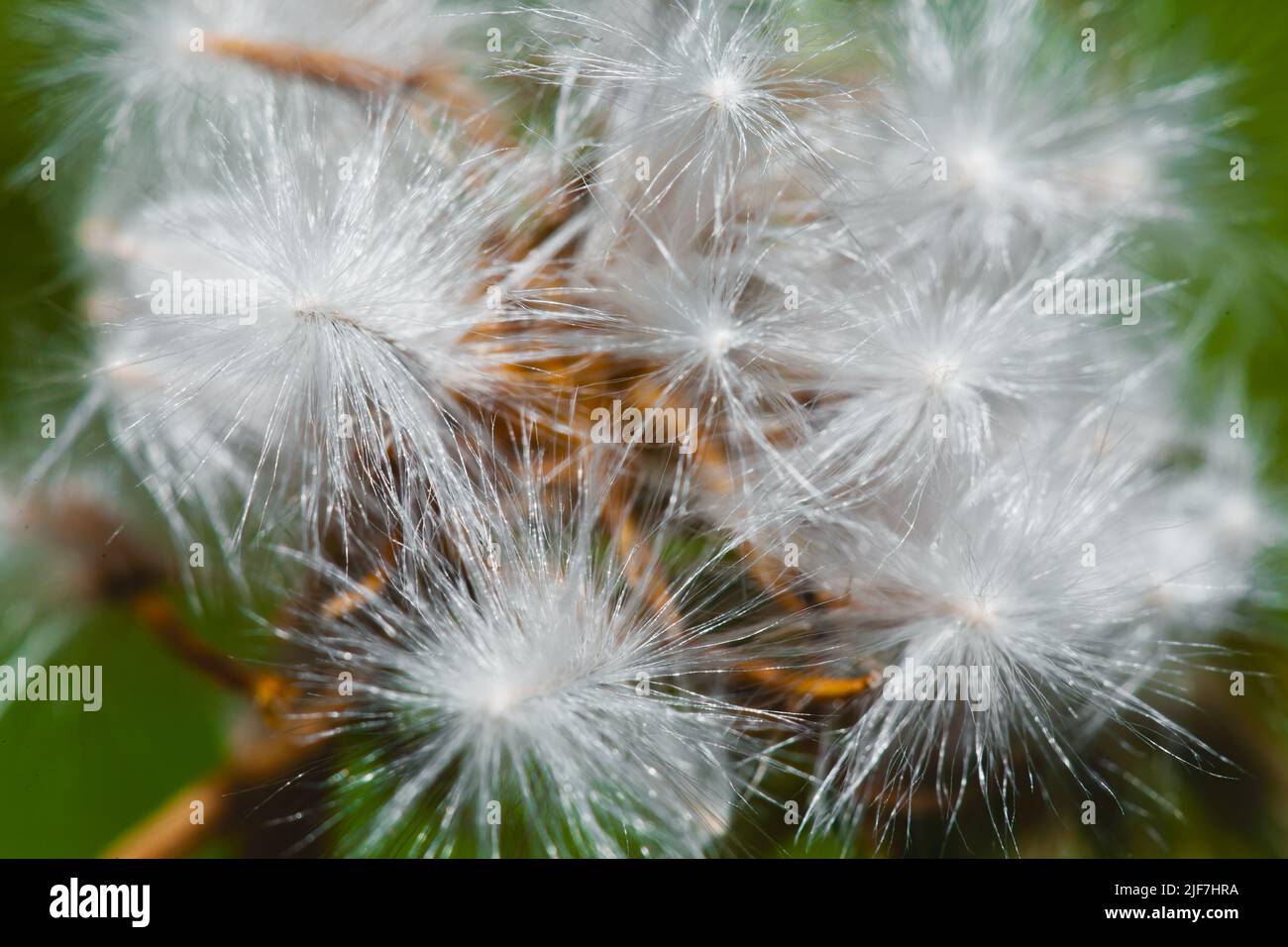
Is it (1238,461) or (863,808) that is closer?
(863,808)

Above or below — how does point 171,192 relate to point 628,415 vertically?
above
